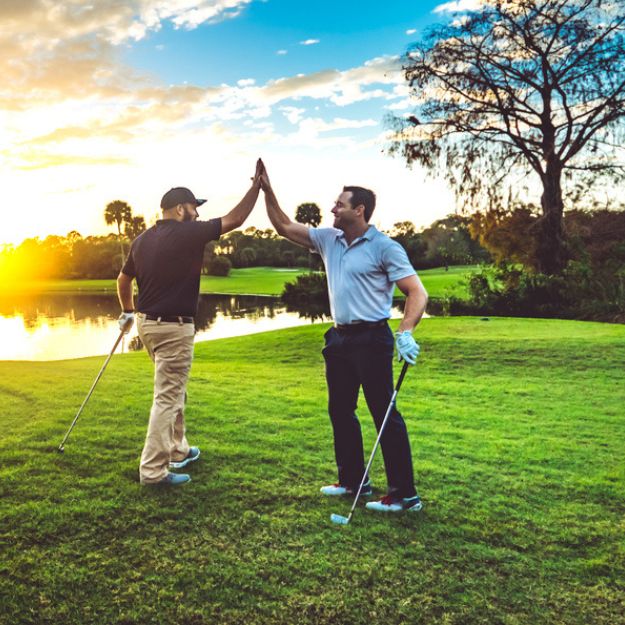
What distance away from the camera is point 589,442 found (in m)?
6.73

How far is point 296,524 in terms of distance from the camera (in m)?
4.17

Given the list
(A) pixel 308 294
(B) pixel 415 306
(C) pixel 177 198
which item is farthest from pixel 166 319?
(A) pixel 308 294

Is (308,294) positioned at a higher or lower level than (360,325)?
lower

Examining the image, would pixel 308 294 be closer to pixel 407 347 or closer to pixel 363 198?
pixel 363 198

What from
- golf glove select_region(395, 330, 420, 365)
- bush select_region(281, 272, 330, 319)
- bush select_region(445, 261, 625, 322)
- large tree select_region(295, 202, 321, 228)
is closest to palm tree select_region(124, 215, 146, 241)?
large tree select_region(295, 202, 321, 228)

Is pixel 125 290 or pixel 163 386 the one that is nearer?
pixel 163 386

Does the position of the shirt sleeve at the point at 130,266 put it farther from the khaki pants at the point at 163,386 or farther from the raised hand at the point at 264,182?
the raised hand at the point at 264,182

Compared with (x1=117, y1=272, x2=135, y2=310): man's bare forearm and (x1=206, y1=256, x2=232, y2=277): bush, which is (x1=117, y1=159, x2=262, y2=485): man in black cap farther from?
(x1=206, y1=256, x2=232, y2=277): bush

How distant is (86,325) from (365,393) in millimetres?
34927

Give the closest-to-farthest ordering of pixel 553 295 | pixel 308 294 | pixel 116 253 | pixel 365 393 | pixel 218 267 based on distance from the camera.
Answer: pixel 365 393 → pixel 553 295 → pixel 308 294 → pixel 218 267 → pixel 116 253

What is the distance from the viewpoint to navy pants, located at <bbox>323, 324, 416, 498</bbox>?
4.32 meters

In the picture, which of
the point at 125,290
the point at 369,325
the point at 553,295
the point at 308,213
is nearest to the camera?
the point at 369,325

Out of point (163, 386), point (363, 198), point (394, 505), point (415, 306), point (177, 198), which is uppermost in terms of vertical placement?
point (177, 198)

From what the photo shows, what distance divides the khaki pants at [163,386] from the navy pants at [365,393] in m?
1.20
